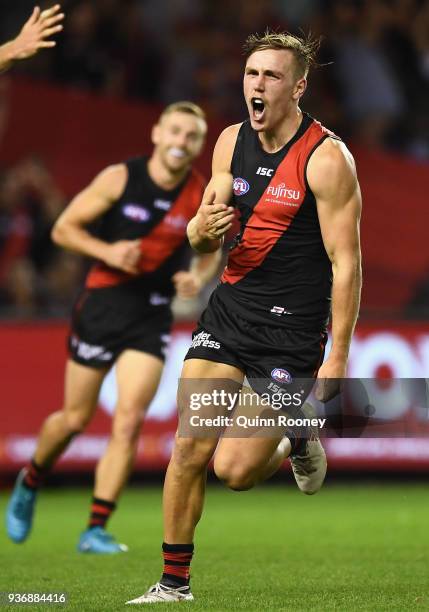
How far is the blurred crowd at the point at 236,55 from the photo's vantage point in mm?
14398

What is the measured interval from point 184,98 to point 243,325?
851 cm

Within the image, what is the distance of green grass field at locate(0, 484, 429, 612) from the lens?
654 cm

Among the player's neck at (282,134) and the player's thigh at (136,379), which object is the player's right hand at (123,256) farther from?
the player's neck at (282,134)

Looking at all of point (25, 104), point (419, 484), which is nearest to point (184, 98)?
point (25, 104)

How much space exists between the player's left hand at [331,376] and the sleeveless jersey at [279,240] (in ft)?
1.67

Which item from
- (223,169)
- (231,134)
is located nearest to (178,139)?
(231,134)

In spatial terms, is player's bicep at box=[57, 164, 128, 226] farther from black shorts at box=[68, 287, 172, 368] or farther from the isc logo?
the isc logo

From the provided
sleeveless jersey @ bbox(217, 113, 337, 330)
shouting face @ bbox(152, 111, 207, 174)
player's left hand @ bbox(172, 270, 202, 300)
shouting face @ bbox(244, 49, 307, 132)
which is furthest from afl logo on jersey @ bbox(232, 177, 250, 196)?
shouting face @ bbox(152, 111, 207, 174)

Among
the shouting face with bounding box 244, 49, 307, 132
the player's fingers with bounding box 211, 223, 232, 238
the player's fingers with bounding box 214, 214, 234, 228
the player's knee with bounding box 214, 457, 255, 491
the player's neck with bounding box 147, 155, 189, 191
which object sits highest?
the player's neck with bounding box 147, 155, 189, 191

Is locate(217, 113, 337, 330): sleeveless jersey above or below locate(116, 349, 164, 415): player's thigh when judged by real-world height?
above

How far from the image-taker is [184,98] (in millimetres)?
14805

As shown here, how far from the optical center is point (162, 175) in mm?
9516

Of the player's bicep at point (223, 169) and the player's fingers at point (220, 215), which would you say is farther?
the player's bicep at point (223, 169)

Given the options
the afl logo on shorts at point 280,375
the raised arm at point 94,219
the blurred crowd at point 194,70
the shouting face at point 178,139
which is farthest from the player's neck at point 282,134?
the blurred crowd at point 194,70
